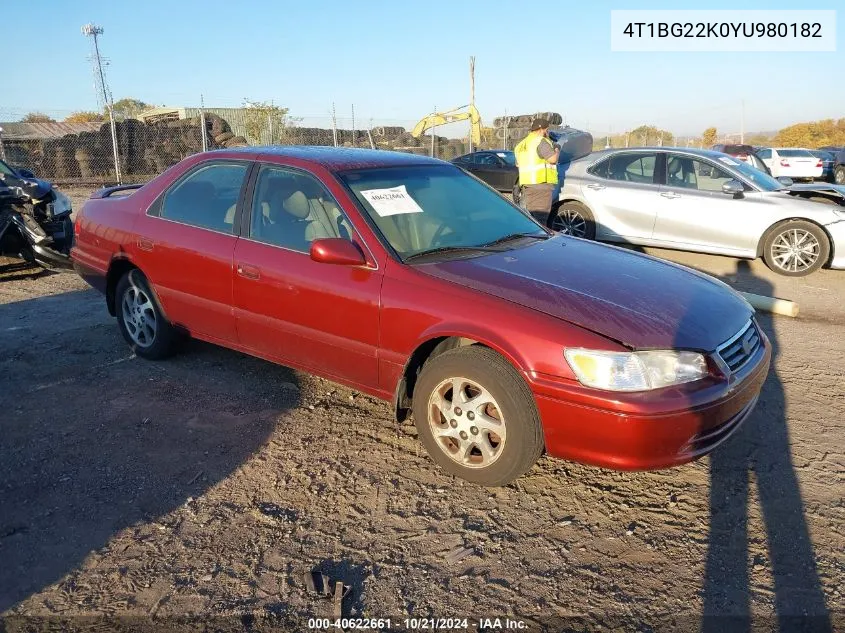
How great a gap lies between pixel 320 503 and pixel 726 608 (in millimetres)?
1725

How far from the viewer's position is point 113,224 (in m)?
4.82

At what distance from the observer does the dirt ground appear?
244 centimetres

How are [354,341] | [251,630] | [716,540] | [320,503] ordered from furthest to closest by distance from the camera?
[354,341], [320,503], [716,540], [251,630]

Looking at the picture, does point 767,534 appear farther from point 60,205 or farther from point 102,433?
point 60,205

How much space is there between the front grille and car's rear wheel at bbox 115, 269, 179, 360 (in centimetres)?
348

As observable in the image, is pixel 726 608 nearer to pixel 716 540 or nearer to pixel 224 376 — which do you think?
pixel 716 540

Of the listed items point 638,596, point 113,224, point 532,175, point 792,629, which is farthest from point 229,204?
point 532,175

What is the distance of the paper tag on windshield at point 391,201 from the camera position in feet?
12.3

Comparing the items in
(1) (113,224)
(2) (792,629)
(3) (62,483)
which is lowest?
(2) (792,629)

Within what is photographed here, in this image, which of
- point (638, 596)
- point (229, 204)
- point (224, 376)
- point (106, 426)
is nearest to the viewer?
point (638, 596)

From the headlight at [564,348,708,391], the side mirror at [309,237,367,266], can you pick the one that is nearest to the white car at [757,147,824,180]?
the headlight at [564,348,708,391]

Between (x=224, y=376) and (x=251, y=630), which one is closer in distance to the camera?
(x=251, y=630)

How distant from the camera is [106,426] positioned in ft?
12.6

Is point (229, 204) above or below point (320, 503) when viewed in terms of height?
above
